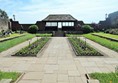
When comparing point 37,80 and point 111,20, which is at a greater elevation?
point 111,20

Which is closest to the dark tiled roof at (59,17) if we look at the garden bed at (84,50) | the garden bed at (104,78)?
the garden bed at (84,50)

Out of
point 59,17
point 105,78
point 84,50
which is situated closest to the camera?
point 105,78

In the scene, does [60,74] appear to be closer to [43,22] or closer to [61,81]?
[61,81]

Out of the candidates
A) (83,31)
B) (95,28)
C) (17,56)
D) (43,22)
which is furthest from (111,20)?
(17,56)

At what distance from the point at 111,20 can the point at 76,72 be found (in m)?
47.2

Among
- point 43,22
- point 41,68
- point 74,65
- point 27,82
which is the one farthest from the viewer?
point 43,22

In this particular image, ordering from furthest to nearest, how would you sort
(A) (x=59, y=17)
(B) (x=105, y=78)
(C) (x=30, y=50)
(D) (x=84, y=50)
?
(A) (x=59, y=17)
(C) (x=30, y=50)
(D) (x=84, y=50)
(B) (x=105, y=78)

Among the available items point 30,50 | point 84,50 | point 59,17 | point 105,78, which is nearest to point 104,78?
point 105,78

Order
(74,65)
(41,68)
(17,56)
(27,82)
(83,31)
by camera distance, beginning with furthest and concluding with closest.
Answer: (83,31) → (17,56) → (74,65) → (41,68) → (27,82)

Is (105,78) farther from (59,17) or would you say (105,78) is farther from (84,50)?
(59,17)

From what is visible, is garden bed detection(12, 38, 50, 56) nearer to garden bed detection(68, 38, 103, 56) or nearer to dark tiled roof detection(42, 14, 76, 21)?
garden bed detection(68, 38, 103, 56)

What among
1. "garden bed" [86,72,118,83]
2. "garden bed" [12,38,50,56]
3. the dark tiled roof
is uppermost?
the dark tiled roof

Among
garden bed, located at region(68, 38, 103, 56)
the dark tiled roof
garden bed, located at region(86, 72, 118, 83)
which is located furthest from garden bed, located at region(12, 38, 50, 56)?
the dark tiled roof

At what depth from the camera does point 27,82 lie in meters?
6.99
